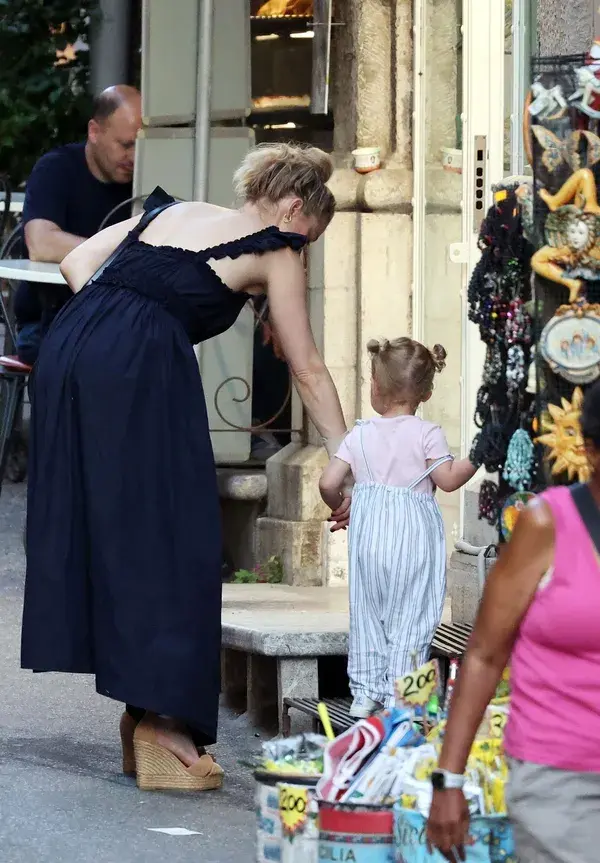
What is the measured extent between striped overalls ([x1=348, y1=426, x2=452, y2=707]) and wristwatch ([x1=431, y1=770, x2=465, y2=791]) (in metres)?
2.73

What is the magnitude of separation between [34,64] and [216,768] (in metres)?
8.35

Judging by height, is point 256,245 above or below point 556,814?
above

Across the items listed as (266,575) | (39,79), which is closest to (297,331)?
(266,575)

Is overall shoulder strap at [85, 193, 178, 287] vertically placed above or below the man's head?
below

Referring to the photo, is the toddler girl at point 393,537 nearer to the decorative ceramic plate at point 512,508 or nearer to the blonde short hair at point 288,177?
the blonde short hair at point 288,177

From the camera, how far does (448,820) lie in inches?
117

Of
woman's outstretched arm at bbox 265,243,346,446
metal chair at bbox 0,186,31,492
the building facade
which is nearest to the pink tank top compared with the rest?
woman's outstretched arm at bbox 265,243,346,446

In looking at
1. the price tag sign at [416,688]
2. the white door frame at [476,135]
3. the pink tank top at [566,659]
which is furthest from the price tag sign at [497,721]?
the white door frame at [476,135]

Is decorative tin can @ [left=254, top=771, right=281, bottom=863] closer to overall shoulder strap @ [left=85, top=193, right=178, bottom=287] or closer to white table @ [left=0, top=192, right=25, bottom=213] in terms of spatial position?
overall shoulder strap @ [left=85, top=193, right=178, bottom=287]

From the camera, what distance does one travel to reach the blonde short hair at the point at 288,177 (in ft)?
17.9

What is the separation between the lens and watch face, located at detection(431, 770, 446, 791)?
9.79 ft

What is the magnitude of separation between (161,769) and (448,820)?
2.52 metres

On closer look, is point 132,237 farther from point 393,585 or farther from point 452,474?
point 393,585

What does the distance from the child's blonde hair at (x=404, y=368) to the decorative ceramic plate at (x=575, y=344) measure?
1.67 meters
